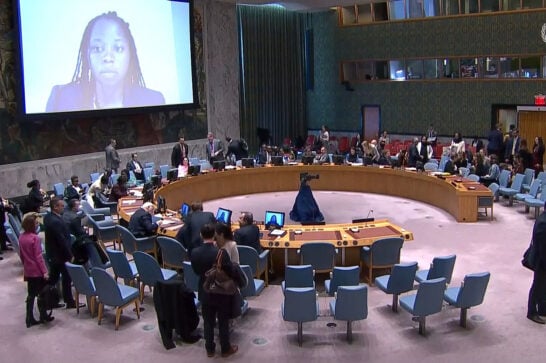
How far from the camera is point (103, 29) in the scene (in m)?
16.3

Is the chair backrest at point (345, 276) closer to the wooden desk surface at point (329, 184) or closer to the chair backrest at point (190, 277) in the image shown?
the chair backrest at point (190, 277)

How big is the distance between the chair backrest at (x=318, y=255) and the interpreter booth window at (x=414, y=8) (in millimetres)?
15546

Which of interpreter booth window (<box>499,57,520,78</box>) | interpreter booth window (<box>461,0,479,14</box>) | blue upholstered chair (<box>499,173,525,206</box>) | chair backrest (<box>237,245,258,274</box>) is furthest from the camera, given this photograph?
interpreter booth window (<box>461,0,479,14</box>)

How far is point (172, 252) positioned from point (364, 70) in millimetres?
16828

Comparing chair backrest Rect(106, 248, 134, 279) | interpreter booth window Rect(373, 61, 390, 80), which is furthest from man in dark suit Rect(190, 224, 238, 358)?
interpreter booth window Rect(373, 61, 390, 80)

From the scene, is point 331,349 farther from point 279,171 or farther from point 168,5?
point 168,5

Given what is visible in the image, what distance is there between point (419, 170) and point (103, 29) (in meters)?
9.09

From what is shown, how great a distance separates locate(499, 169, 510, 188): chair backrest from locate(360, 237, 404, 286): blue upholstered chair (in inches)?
251

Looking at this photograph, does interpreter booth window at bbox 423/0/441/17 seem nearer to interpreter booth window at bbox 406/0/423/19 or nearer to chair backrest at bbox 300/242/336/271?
interpreter booth window at bbox 406/0/423/19

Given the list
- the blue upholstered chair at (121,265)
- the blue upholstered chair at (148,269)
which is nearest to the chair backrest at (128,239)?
the blue upholstered chair at (121,265)

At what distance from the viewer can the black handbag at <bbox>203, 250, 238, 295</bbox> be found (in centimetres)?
611

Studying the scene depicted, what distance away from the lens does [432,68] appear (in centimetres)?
2175

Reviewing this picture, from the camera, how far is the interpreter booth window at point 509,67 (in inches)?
775

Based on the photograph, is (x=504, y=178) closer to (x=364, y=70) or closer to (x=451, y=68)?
(x=451, y=68)
